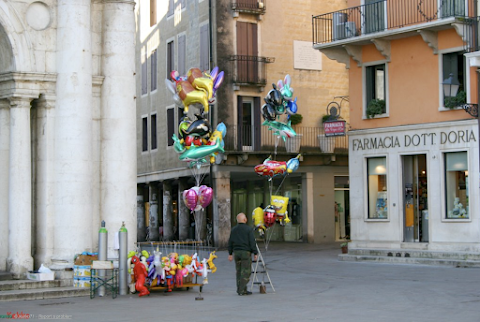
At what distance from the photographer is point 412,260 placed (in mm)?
28594

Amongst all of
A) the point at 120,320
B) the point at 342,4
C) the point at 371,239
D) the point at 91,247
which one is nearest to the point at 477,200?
the point at 371,239

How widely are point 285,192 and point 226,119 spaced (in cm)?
635

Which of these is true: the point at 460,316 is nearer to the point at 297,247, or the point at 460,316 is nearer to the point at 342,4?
the point at 297,247

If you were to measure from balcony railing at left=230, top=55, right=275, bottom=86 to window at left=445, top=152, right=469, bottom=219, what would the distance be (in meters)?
13.7

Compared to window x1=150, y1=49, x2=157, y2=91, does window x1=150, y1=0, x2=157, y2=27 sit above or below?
above

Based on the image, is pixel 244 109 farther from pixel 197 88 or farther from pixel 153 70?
pixel 197 88

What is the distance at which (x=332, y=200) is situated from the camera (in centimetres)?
4341

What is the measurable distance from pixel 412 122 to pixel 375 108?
1.65 metres

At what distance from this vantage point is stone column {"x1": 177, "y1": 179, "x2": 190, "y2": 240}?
44.4 meters

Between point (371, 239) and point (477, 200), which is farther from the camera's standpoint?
point (371, 239)

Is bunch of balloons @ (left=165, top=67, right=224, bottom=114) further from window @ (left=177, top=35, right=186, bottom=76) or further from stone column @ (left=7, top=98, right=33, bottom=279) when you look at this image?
window @ (left=177, top=35, right=186, bottom=76)

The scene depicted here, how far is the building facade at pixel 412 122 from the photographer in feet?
92.7

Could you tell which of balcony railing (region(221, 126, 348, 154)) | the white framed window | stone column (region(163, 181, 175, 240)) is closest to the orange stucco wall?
the white framed window

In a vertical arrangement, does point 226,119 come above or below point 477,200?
above
